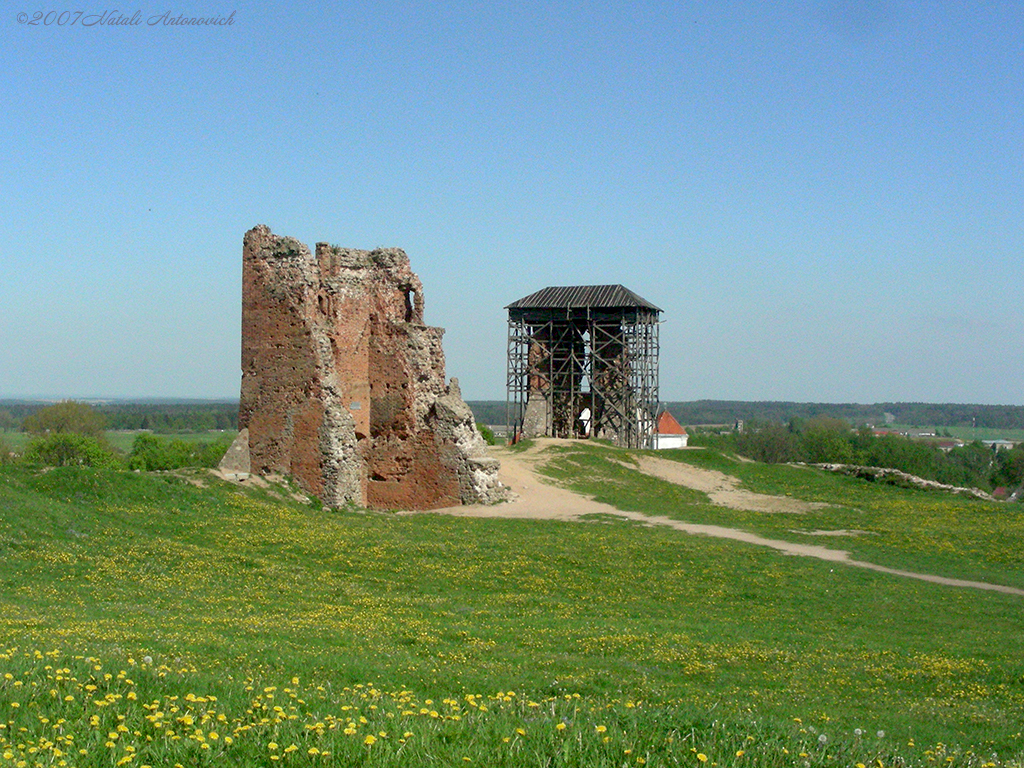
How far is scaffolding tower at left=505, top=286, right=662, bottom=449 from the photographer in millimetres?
47531

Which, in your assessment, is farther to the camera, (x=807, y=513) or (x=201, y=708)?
(x=807, y=513)

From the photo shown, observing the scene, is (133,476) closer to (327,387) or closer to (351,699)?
(327,387)

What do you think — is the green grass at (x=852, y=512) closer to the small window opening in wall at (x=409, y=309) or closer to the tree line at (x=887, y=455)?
the small window opening in wall at (x=409, y=309)

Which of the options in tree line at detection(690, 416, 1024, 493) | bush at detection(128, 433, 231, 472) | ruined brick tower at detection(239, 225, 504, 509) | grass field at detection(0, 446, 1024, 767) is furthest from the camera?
tree line at detection(690, 416, 1024, 493)

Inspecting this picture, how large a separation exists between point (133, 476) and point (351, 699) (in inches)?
552

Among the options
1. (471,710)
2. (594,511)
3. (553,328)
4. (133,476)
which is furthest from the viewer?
(553,328)

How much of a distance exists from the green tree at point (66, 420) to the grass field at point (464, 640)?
44.9 m

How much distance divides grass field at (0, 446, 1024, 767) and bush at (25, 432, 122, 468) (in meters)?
29.9

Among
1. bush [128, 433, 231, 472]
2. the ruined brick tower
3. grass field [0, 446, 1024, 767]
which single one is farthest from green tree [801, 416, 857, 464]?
grass field [0, 446, 1024, 767]

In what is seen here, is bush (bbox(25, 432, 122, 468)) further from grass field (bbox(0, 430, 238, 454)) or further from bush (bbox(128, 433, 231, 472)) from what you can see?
grass field (bbox(0, 430, 238, 454))

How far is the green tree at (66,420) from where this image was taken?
201ft

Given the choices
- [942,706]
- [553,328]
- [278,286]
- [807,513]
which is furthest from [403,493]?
[553,328]

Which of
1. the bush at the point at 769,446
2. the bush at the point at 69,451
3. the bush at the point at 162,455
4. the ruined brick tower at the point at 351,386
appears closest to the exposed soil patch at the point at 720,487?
the ruined brick tower at the point at 351,386

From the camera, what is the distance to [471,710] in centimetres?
680
